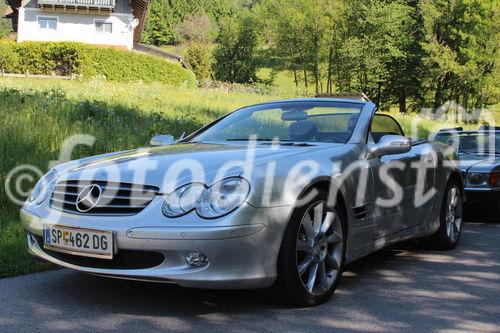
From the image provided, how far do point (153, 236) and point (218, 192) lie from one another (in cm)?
46

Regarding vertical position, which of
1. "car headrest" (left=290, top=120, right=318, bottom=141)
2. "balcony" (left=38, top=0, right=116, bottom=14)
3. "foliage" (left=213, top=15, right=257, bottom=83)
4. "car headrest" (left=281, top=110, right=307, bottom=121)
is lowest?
"car headrest" (left=290, top=120, right=318, bottom=141)

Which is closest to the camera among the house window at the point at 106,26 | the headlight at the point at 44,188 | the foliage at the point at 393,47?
the headlight at the point at 44,188

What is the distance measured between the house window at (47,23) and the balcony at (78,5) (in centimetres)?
74

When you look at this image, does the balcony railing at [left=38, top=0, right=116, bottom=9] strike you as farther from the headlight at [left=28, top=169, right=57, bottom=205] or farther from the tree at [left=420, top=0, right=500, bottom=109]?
the headlight at [left=28, top=169, right=57, bottom=205]

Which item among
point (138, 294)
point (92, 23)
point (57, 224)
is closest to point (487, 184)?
point (138, 294)

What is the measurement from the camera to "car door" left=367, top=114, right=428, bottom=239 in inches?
190

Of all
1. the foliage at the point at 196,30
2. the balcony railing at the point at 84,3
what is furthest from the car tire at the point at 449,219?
the foliage at the point at 196,30

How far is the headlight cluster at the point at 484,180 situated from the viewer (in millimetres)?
8266

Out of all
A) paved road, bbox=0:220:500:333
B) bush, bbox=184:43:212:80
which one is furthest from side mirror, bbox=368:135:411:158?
bush, bbox=184:43:212:80

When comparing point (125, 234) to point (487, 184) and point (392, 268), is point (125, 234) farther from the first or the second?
point (487, 184)

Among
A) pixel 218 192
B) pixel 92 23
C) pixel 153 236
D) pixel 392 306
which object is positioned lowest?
pixel 392 306

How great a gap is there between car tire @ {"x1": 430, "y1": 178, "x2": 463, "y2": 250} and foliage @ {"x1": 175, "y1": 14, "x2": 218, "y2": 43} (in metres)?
100

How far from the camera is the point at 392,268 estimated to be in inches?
208

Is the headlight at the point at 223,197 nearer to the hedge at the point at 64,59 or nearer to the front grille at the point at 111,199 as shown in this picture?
the front grille at the point at 111,199
